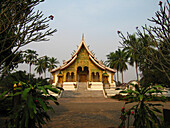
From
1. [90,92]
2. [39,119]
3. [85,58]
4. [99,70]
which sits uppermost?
[85,58]

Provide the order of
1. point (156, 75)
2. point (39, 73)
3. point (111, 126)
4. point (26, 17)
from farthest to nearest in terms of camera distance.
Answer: point (39, 73) < point (156, 75) < point (111, 126) < point (26, 17)

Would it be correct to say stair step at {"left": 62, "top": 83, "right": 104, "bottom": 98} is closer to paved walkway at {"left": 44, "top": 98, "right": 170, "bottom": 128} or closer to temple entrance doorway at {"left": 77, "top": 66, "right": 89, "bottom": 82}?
temple entrance doorway at {"left": 77, "top": 66, "right": 89, "bottom": 82}

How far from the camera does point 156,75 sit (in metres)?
19.4

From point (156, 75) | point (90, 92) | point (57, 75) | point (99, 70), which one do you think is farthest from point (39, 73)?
point (156, 75)

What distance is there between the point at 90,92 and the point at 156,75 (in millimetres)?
9829

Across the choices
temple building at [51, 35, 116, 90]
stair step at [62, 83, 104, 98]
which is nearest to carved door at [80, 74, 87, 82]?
temple building at [51, 35, 116, 90]

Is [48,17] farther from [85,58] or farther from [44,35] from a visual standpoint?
[85,58]

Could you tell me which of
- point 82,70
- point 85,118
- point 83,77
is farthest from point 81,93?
point 85,118

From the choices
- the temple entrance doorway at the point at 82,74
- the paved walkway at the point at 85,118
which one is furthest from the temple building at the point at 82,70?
the paved walkway at the point at 85,118

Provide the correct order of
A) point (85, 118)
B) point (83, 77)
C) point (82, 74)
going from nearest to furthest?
point (85, 118) < point (83, 77) < point (82, 74)

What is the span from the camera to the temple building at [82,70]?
26625 mm

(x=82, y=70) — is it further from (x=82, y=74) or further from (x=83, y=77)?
(x=83, y=77)

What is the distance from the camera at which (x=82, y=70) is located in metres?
26.6

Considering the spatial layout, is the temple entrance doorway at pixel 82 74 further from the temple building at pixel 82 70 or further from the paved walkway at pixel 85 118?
the paved walkway at pixel 85 118
